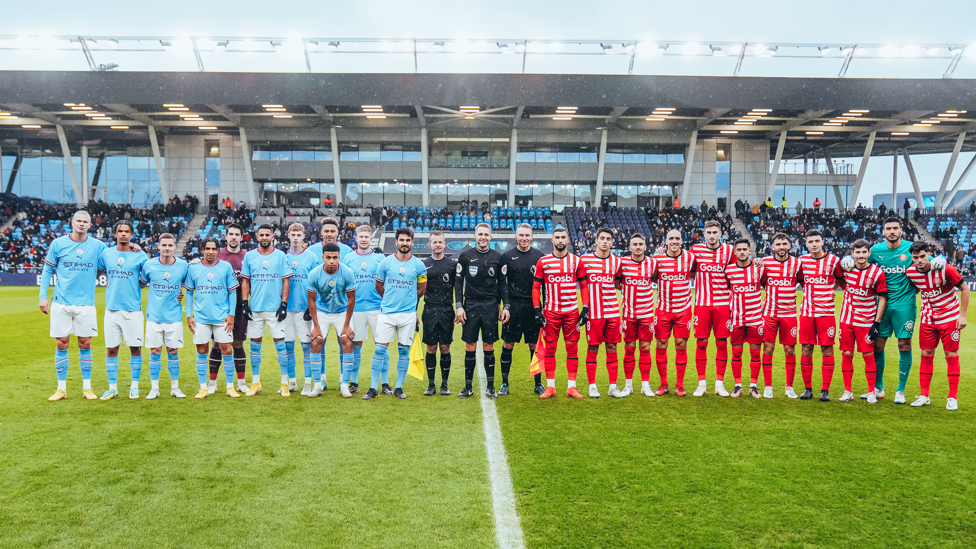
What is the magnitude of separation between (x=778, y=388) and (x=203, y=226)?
34.1 m

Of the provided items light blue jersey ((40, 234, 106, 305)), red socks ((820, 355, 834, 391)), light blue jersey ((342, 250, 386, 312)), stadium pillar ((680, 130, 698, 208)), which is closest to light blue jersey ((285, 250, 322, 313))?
light blue jersey ((342, 250, 386, 312))

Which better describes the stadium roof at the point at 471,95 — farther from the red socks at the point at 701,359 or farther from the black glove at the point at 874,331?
the black glove at the point at 874,331

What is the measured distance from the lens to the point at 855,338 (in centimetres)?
696

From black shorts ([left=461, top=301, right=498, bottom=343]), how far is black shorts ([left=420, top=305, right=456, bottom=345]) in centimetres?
18

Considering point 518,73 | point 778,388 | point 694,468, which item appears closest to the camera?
point 694,468

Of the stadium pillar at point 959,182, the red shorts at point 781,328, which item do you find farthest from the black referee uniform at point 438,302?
the stadium pillar at point 959,182

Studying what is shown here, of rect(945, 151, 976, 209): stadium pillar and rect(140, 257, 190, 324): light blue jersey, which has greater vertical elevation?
rect(945, 151, 976, 209): stadium pillar

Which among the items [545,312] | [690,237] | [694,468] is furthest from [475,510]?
[690,237]

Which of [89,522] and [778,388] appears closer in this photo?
[89,522]

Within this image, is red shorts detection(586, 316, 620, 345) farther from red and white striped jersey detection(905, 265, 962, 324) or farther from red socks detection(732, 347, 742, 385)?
red and white striped jersey detection(905, 265, 962, 324)

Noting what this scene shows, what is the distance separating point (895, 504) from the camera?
13.5 feet

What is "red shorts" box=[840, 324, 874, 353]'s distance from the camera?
6.83 meters

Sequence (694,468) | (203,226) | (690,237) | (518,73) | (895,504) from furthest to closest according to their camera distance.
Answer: (203,226)
(690,237)
(518,73)
(694,468)
(895,504)

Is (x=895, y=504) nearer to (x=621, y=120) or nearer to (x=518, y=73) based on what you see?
(x=518, y=73)
